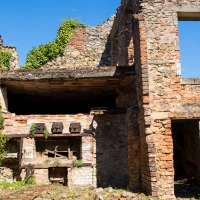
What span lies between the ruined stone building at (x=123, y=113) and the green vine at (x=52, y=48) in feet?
8.56

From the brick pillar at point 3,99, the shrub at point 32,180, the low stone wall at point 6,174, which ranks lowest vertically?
the shrub at point 32,180

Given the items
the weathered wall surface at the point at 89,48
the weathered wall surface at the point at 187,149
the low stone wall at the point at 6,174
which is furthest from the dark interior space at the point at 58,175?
the weathered wall surface at the point at 89,48

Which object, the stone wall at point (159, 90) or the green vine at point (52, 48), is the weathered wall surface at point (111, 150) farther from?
the green vine at point (52, 48)

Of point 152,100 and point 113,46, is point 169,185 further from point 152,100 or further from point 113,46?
point 113,46

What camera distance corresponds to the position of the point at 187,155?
1134 centimetres

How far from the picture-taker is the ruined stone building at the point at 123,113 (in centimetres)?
743

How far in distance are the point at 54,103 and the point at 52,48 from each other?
3.43 meters

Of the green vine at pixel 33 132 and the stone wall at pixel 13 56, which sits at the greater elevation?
the stone wall at pixel 13 56

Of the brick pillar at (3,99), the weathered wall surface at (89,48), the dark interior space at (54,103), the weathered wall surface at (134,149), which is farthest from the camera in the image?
the weathered wall surface at (89,48)

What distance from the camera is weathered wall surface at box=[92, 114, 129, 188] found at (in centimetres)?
985

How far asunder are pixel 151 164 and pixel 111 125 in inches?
133

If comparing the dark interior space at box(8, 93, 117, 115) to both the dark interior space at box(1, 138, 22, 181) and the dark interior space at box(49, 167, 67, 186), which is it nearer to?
the dark interior space at box(1, 138, 22, 181)

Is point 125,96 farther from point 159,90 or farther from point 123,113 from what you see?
point 159,90

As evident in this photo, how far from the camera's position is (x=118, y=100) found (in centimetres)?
1060
